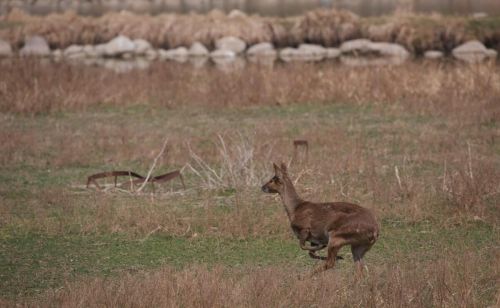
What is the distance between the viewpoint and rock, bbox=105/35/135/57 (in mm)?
47028

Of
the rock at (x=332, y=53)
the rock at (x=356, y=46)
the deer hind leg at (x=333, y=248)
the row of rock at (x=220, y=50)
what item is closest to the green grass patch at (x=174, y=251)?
the deer hind leg at (x=333, y=248)

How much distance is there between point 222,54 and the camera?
45.8 meters

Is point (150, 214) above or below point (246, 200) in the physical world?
above

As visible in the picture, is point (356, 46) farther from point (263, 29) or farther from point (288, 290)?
point (288, 290)

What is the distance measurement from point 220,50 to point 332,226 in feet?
127

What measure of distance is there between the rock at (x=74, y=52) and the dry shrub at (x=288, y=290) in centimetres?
3853

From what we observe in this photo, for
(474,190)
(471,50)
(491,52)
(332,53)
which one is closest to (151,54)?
(332,53)

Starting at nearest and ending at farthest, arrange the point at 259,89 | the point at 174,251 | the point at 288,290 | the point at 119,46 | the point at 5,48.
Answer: the point at 288,290 → the point at 174,251 → the point at 259,89 → the point at 5,48 → the point at 119,46

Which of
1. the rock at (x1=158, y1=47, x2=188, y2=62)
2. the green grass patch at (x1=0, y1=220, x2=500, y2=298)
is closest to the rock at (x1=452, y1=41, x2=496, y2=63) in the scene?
the rock at (x1=158, y1=47, x2=188, y2=62)

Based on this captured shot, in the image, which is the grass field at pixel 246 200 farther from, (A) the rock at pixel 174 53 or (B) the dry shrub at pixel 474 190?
(A) the rock at pixel 174 53

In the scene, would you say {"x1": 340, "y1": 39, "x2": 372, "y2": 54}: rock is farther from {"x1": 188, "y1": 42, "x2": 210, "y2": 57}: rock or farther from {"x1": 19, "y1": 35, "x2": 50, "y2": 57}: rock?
{"x1": 19, "y1": 35, "x2": 50, "y2": 57}: rock

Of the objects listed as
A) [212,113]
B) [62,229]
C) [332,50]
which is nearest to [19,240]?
[62,229]

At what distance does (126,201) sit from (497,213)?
180 inches

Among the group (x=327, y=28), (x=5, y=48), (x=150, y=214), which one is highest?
(x=150, y=214)
